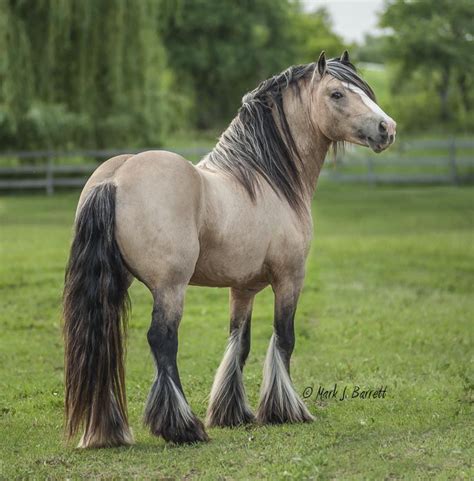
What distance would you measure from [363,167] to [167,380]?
1159 inches

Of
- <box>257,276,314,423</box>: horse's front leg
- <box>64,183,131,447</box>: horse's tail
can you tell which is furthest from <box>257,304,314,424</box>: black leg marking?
<box>64,183,131,447</box>: horse's tail

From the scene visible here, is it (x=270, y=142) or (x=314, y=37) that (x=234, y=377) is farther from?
(x=314, y=37)

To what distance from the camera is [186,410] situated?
17.4ft

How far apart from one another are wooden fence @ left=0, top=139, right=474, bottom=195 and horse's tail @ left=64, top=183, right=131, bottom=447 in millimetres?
18431

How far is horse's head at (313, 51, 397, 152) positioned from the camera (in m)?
5.86

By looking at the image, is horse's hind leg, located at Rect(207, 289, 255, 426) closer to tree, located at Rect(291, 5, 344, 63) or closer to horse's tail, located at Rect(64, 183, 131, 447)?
horse's tail, located at Rect(64, 183, 131, 447)

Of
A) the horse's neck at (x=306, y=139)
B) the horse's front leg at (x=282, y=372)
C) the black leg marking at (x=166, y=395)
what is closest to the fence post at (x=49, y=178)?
the horse's neck at (x=306, y=139)

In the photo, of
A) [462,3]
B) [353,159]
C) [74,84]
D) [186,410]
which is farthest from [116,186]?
[462,3]

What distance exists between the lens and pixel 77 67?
79.4 feet

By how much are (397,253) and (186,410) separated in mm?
10823

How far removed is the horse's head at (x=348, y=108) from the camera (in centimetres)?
586

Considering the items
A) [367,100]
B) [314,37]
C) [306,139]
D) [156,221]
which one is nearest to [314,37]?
[314,37]

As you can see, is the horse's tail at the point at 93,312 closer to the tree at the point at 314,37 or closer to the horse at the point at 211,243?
the horse at the point at 211,243

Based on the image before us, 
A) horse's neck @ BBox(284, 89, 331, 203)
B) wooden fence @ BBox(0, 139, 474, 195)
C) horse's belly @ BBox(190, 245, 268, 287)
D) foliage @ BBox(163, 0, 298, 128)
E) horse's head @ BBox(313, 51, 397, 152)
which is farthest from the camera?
foliage @ BBox(163, 0, 298, 128)
